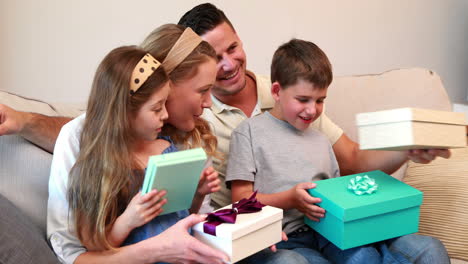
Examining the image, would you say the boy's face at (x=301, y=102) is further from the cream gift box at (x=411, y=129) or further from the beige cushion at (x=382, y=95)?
the beige cushion at (x=382, y=95)

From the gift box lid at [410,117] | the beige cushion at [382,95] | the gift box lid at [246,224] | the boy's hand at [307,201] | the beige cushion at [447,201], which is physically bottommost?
the beige cushion at [447,201]

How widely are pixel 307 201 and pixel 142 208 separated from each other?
47 centimetres

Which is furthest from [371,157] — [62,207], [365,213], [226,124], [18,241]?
[18,241]

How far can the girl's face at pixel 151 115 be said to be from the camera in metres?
1.05

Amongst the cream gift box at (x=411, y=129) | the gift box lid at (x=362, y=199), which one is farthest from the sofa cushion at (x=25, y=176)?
the cream gift box at (x=411, y=129)

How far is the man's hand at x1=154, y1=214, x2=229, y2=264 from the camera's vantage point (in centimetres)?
95

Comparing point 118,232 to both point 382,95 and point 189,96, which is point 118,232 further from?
point 382,95

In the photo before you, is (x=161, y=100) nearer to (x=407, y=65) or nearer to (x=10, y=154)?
(x=10, y=154)

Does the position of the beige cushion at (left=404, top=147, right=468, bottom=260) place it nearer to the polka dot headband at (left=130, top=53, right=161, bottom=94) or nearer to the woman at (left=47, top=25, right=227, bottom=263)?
the woman at (left=47, top=25, right=227, bottom=263)

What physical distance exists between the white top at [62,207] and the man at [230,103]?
51 centimetres

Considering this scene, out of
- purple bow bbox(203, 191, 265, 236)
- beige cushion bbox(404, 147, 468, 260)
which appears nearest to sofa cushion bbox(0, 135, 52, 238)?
Answer: purple bow bbox(203, 191, 265, 236)

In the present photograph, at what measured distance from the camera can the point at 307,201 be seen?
1.23m

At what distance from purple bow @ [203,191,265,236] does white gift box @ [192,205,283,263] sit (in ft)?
0.03

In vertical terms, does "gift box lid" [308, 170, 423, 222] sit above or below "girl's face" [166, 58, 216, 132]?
below
